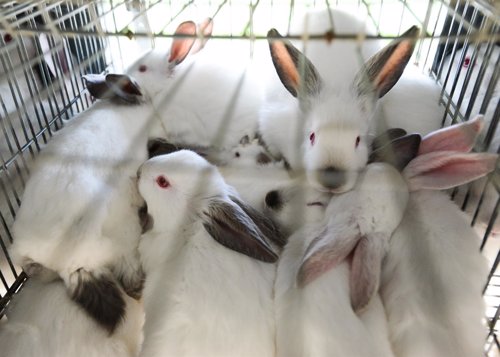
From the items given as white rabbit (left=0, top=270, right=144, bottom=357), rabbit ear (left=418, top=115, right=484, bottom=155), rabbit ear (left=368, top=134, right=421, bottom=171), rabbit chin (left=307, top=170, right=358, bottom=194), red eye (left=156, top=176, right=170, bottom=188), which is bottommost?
white rabbit (left=0, top=270, right=144, bottom=357)

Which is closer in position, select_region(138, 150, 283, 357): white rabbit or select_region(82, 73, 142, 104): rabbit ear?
select_region(138, 150, 283, 357): white rabbit

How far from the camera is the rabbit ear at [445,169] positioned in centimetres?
97

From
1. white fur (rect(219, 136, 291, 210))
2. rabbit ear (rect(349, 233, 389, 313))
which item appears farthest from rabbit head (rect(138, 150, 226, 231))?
rabbit ear (rect(349, 233, 389, 313))

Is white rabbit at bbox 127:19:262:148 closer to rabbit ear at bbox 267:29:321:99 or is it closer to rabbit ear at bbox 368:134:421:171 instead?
rabbit ear at bbox 267:29:321:99

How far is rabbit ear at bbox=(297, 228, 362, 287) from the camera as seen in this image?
958 millimetres

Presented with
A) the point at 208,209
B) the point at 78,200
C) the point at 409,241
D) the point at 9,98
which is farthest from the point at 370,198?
the point at 9,98

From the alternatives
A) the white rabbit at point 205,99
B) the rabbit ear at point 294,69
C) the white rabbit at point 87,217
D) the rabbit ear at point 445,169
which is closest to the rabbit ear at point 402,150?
the rabbit ear at point 445,169

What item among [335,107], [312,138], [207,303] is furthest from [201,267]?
[335,107]

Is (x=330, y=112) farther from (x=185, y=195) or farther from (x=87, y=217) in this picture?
(x=87, y=217)

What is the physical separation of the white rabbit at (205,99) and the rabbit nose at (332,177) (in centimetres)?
47

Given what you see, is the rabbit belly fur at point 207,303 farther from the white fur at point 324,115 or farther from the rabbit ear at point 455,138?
the rabbit ear at point 455,138

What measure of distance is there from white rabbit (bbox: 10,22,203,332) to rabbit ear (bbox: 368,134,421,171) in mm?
648

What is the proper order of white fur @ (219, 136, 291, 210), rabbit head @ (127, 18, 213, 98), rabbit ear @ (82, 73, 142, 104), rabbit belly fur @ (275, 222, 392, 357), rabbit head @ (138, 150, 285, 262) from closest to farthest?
rabbit belly fur @ (275, 222, 392, 357)
rabbit head @ (138, 150, 285, 262)
white fur @ (219, 136, 291, 210)
rabbit ear @ (82, 73, 142, 104)
rabbit head @ (127, 18, 213, 98)

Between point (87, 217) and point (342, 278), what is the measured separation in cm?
58
